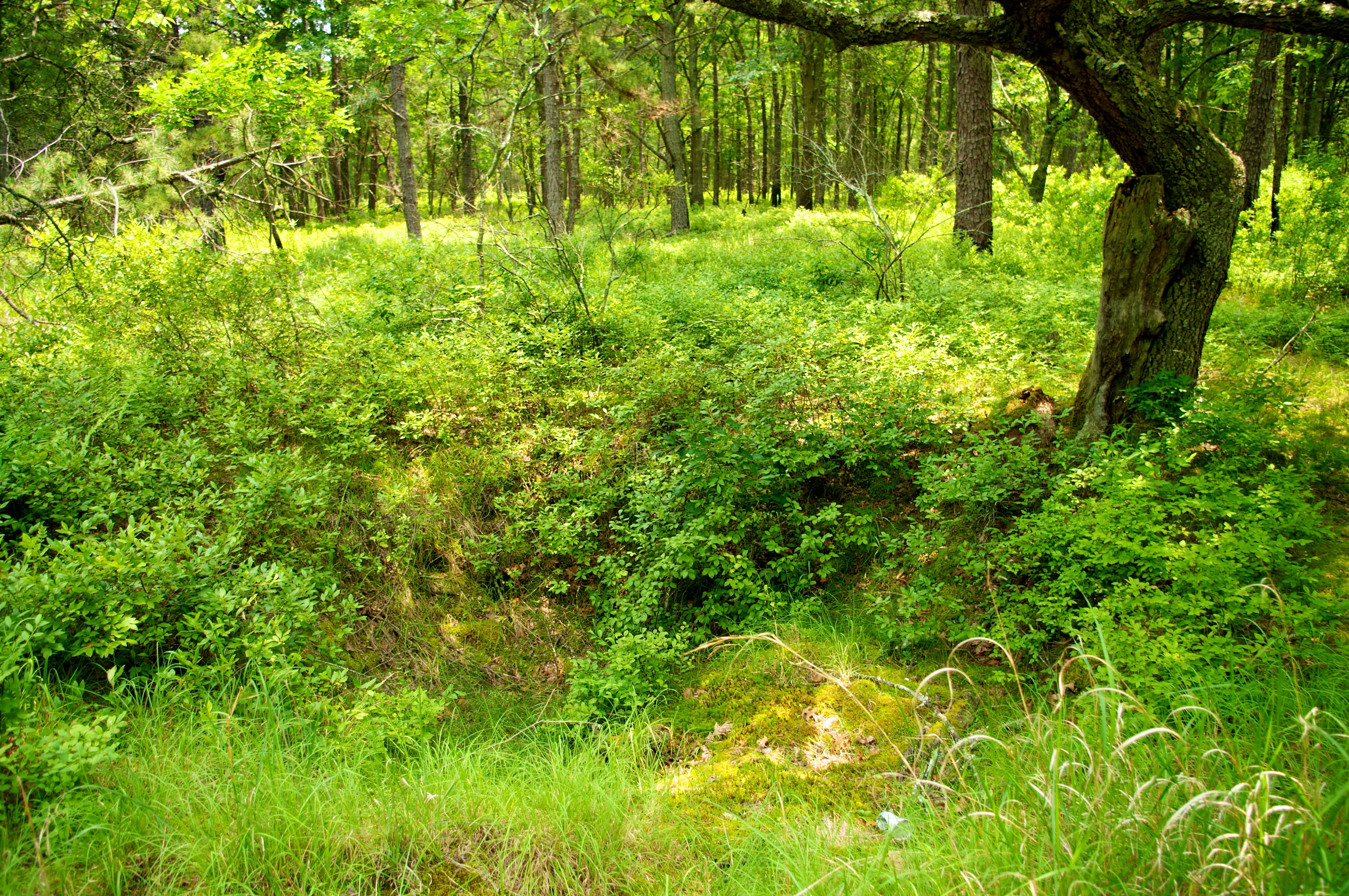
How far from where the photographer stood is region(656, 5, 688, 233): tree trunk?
1703 centimetres

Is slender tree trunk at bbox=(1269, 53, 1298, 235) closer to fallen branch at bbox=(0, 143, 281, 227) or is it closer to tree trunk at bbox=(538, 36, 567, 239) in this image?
tree trunk at bbox=(538, 36, 567, 239)

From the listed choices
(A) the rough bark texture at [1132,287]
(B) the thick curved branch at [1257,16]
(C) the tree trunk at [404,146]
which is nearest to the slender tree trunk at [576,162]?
(C) the tree trunk at [404,146]

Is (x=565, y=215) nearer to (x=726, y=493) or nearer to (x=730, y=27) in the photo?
(x=730, y=27)

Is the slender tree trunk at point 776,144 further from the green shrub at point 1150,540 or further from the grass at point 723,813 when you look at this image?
the grass at point 723,813

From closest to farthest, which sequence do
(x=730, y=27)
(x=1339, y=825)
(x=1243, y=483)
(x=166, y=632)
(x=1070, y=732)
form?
(x=1339, y=825) < (x=1070, y=732) < (x=166, y=632) < (x=1243, y=483) < (x=730, y=27)

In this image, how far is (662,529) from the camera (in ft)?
16.7

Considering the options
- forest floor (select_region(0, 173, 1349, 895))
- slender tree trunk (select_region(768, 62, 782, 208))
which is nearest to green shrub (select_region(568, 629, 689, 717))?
forest floor (select_region(0, 173, 1349, 895))

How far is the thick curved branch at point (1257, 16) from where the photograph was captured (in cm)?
413

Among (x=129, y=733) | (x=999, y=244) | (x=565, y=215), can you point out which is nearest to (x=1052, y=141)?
(x=999, y=244)

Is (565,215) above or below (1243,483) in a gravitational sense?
above

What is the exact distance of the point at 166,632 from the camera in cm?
352

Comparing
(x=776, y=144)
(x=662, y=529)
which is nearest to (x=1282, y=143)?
(x=662, y=529)

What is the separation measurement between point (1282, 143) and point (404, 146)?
55.9 ft

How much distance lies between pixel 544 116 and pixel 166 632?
40.9 feet
